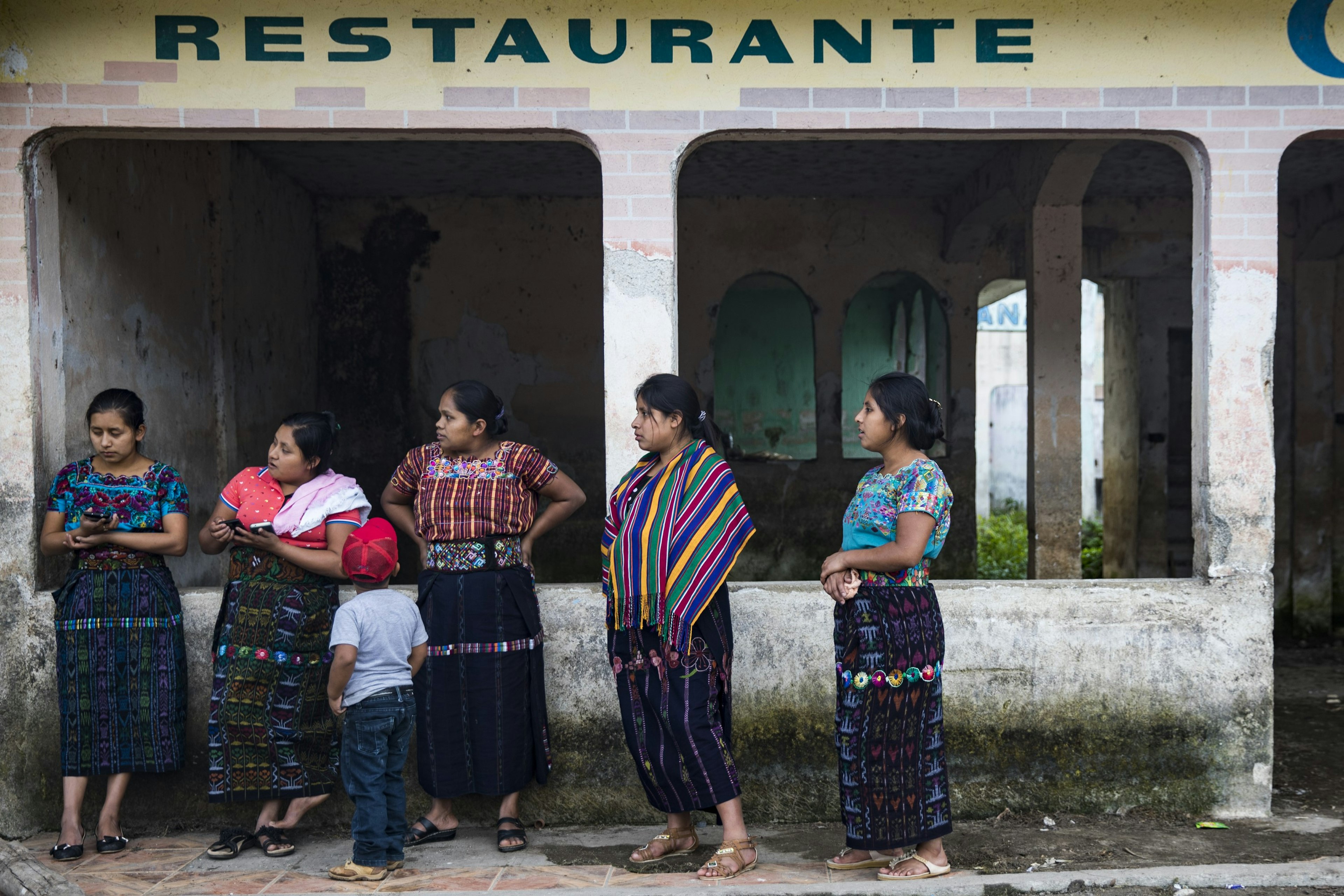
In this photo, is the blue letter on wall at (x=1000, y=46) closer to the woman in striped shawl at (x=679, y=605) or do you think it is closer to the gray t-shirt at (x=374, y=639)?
the woman in striped shawl at (x=679, y=605)

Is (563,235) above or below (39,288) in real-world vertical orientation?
above

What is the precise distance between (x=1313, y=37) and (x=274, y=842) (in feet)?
15.6

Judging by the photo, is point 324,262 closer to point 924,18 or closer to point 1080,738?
point 924,18

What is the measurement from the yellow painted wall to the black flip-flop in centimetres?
257

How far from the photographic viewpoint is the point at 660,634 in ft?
11.5

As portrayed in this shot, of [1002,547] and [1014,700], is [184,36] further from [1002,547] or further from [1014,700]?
[1002,547]

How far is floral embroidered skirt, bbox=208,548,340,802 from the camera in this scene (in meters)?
3.76

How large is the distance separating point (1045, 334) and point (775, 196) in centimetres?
261

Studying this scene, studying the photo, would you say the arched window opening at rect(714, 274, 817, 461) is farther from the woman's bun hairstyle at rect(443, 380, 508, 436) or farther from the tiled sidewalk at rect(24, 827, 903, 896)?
the tiled sidewalk at rect(24, 827, 903, 896)

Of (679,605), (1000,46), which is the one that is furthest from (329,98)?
(1000,46)

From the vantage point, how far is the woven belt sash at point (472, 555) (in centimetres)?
385

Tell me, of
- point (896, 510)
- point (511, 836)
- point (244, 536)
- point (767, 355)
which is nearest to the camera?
point (896, 510)

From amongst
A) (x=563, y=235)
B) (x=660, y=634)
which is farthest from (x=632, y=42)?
(x=563, y=235)

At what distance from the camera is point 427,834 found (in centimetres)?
395
